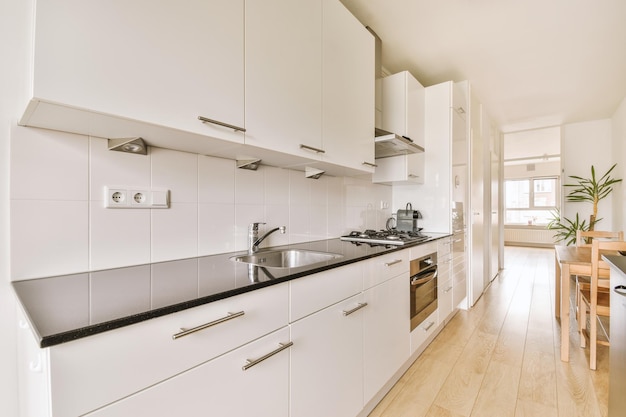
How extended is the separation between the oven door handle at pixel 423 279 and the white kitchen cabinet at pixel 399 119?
83 centimetres

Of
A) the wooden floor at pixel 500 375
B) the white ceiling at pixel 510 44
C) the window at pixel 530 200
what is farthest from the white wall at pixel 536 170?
the wooden floor at pixel 500 375

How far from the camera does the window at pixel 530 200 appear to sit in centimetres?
817

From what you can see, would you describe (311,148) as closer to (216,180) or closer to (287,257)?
(216,180)

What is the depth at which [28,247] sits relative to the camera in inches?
36.3

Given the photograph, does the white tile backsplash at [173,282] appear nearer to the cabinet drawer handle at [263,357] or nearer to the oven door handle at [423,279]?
the cabinet drawer handle at [263,357]

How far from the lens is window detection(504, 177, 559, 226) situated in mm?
8172

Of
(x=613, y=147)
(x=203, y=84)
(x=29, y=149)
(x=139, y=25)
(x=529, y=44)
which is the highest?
A: (x=529, y=44)

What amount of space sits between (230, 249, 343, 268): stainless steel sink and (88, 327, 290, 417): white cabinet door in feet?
1.75

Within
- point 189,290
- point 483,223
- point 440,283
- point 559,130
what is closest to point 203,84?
point 189,290

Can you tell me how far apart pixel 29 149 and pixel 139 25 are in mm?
549

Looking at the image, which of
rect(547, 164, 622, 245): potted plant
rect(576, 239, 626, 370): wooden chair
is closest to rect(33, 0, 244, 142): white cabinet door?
rect(576, 239, 626, 370): wooden chair

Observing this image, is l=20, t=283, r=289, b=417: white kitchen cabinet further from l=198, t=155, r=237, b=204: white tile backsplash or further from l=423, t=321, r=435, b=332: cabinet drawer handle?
l=423, t=321, r=435, b=332: cabinet drawer handle

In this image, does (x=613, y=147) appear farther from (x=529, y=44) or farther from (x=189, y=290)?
(x=189, y=290)

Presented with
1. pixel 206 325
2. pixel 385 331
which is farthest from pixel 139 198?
pixel 385 331
